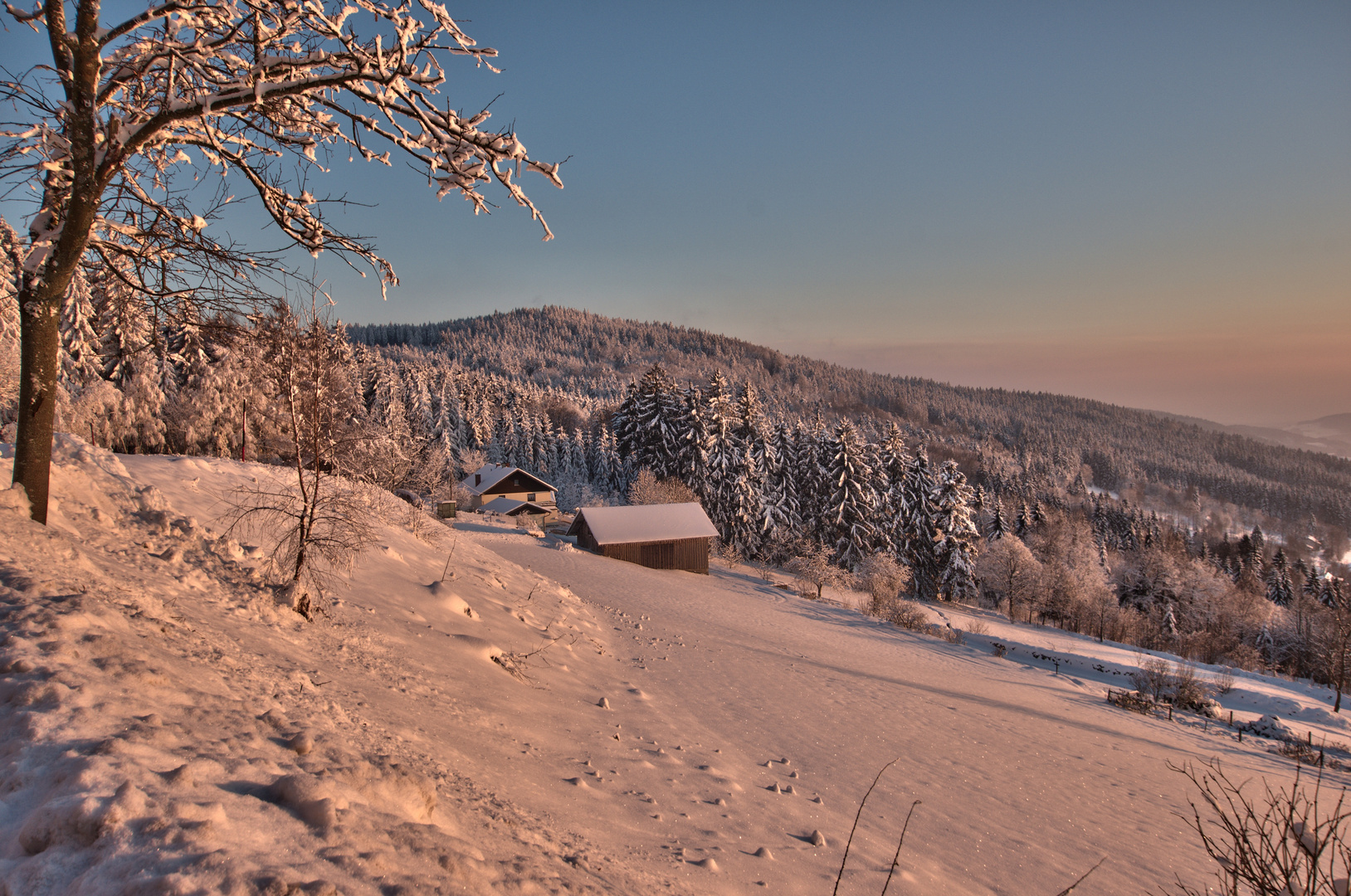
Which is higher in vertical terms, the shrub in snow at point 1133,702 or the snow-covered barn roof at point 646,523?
the snow-covered barn roof at point 646,523

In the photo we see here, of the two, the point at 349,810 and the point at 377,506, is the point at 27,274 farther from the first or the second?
the point at 377,506

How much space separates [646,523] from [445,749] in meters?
27.5

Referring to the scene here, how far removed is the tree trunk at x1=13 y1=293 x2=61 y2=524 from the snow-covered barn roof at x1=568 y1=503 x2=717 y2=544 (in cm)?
2607

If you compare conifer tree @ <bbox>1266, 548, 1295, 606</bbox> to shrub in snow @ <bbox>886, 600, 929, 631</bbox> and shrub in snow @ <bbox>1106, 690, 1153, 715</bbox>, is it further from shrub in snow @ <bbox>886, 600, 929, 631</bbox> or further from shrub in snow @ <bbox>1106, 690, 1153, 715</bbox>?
shrub in snow @ <bbox>1106, 690, 1153, 715</bbox>

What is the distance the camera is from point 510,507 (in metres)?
51.5

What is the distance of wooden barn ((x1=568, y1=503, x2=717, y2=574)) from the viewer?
31.0 meters

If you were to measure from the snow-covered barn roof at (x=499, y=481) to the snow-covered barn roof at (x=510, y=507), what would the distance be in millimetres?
1425

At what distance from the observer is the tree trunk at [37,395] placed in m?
4.28

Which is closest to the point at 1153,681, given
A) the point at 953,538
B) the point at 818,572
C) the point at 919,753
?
the point at 818,572

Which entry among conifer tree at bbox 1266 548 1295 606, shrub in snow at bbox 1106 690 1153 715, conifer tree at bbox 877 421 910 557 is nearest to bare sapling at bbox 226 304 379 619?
shrub in snow at bbox 1106 690 1153 715

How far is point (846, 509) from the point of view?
43500mm

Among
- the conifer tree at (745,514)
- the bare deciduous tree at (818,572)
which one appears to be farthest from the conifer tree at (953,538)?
the conifer tree at (745,514)

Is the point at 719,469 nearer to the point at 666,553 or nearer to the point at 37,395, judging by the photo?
the point at 666,553

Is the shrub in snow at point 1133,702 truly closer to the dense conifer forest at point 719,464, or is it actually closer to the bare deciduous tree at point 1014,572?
the dense conifer forest at point 719,464
